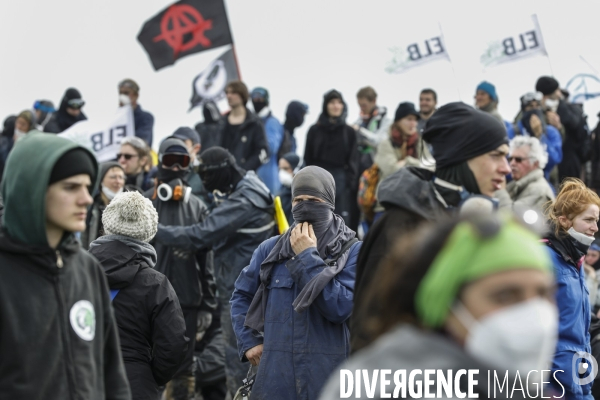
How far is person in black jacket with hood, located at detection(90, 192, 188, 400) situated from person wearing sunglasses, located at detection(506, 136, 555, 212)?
465 cm

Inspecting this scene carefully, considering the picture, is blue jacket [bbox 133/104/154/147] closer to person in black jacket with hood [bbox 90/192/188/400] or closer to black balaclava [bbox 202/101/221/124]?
black balaclava [bbox 202/101/221/124]

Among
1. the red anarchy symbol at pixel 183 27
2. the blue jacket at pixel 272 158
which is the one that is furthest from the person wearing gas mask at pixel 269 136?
the red anarchy symbol at pixel 183 27

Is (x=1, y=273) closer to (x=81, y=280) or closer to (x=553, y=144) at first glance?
(x=81, y=280)

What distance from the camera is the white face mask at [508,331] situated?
→ 249 centimetres

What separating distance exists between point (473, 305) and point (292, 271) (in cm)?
345

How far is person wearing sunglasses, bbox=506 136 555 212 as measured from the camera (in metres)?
9.62

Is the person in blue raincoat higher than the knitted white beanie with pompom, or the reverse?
the knitted white beanie with pompom

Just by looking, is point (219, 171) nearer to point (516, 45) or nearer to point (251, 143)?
point (251, 143)

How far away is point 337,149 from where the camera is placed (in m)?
12.9

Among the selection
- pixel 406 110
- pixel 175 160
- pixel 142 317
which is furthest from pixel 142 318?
pixel 406 110

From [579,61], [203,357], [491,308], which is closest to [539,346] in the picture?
[491,308]

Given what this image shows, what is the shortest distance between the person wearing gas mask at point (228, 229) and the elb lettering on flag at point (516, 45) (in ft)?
19.1

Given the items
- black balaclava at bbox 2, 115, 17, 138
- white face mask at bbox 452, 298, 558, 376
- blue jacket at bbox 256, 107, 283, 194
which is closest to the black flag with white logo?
blue jacket at bbox 256, 107, 283, 194

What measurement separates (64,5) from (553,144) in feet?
27.4
